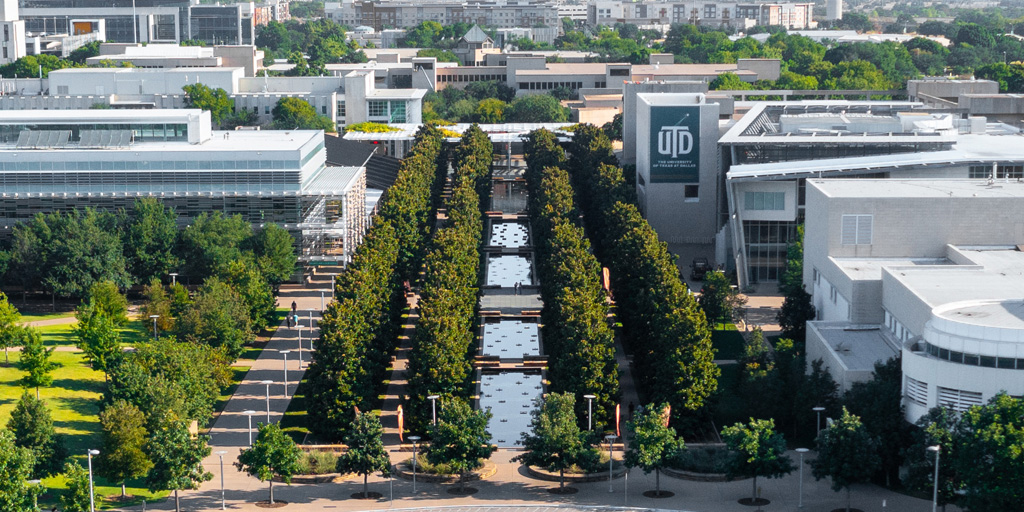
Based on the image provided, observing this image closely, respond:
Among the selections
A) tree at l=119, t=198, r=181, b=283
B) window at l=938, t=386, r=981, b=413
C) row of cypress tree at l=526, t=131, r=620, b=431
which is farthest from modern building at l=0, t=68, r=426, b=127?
window at l=938, t=386, r=981, b=413

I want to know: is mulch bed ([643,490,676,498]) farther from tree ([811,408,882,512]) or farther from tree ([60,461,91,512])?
tree ([60,461,91,512])

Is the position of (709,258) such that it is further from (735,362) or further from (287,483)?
(287,483)

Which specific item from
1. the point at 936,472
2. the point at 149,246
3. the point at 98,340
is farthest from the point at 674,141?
the point at 936,472

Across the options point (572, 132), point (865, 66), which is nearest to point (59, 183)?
point (572, 132)

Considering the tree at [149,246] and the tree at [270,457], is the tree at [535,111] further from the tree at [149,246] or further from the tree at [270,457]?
the tree at [270,457]

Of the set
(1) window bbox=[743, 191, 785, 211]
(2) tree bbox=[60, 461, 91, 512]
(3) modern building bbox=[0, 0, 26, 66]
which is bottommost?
(2) tree bbox=[60, 461, 91, 512]

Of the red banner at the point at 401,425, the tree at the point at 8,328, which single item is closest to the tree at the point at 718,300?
the red banner at the point at 401,425
